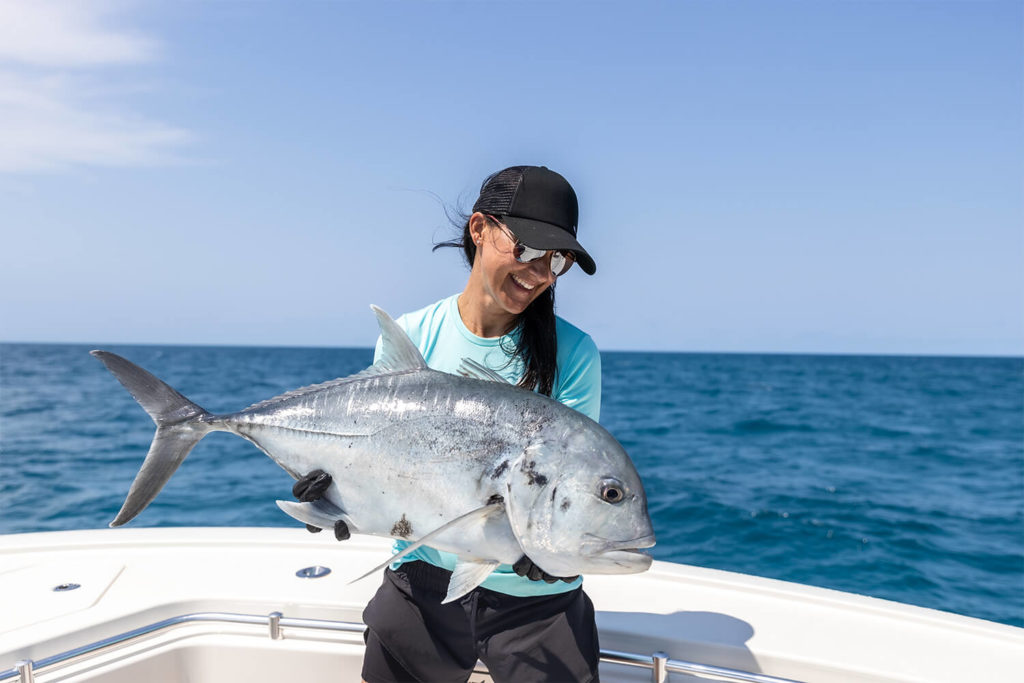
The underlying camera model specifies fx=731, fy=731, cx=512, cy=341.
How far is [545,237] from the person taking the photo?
1970 millimetres

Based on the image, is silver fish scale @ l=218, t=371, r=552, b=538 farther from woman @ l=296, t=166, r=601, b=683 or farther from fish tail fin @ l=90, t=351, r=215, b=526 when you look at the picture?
woman @ l=296, t=166, r=601, b=683

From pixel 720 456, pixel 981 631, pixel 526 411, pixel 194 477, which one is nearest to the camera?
pixel 526 411

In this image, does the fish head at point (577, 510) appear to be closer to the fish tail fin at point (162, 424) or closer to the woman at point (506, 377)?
the woman at point (506, 377)

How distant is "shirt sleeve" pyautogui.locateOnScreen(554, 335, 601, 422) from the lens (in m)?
2.19

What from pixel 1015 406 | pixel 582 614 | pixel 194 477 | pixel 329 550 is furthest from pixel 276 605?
pixel 1015 406

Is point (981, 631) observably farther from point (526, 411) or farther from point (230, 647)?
point (230, 647)

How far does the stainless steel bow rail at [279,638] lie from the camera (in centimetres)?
238

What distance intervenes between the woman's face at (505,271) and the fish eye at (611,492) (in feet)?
2.11

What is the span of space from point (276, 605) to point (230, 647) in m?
0.22

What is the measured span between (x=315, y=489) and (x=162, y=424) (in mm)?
482

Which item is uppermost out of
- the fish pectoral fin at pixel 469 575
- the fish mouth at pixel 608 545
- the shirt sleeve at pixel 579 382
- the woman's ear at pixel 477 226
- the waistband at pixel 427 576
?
the woman's ear at pixel 477 226

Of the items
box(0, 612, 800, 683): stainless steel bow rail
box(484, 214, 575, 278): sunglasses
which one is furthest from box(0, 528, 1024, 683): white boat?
box(484, 214, 575, 278): sunglasses

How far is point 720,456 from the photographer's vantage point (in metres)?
15.5

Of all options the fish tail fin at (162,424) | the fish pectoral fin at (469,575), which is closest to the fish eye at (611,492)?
the fish pectoral fin at (469,575)
